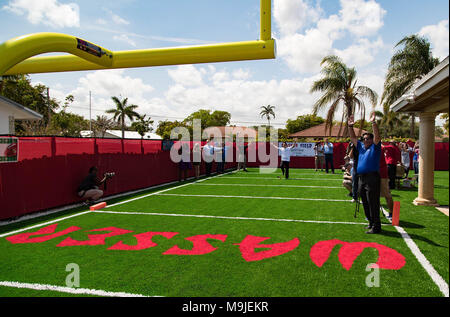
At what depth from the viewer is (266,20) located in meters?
3.71

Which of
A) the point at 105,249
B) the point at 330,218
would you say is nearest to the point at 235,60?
the point at 105,249

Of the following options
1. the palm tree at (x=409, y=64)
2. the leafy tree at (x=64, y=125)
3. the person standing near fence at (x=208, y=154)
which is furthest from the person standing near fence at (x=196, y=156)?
the leafy tree at (x=64, y=125)

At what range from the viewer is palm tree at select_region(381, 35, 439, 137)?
56.3ft

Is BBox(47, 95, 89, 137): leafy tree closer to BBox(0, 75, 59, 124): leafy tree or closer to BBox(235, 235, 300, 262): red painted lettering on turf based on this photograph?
BBox(0, 75, 59, 124): leafy tree

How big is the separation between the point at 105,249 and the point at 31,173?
162 inches

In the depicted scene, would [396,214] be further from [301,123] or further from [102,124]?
[301,123]

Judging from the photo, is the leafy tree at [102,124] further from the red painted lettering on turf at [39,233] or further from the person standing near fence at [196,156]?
the red painted lettering on turf at [39,233]

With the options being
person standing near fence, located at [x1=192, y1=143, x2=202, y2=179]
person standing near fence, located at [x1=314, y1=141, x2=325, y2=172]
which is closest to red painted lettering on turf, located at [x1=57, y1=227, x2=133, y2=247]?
person standing near fence, located at [x1=192, y1=143, x2=202, y2=179]

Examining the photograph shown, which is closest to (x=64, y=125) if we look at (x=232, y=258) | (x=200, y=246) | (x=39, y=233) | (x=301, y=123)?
(x=39, y=233)

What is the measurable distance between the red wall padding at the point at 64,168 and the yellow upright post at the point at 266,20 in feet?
11.6

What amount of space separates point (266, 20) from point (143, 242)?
13.8ft

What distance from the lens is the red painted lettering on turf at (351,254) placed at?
14.6 feet

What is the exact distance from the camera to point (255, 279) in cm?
400

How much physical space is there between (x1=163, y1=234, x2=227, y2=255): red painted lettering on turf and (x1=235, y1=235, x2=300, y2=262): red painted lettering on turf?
474mm
